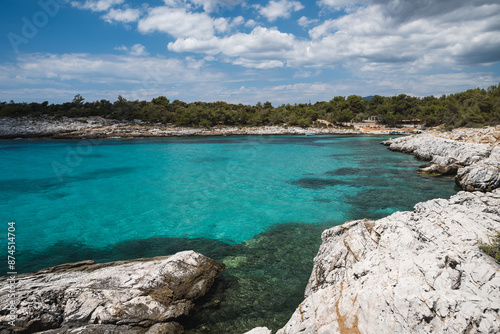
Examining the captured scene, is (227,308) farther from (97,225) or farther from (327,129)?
(327,129)

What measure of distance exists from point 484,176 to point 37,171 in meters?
40.0

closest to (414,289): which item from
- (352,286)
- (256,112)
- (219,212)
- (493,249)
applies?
(352,286)

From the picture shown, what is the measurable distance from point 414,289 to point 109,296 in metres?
6.68

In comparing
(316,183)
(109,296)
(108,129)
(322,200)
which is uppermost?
(108,129)

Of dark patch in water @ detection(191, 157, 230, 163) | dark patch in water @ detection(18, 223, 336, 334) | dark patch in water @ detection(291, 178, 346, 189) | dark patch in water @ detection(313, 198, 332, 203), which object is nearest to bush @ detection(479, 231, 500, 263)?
dark patch in water @ detection(18, 223, 336, 334)

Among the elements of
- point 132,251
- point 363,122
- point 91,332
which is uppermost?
point 363,122

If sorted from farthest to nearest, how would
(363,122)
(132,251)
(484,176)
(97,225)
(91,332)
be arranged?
(363,122)
(484,176)
(97,225)
(132,251)
(91,332)

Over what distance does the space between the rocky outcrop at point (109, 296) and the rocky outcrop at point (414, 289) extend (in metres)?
3.38

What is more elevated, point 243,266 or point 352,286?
point 352,286

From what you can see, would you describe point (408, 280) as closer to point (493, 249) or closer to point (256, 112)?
point (493, 249)

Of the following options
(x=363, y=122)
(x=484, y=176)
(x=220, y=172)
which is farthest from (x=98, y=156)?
(x=363, y=122)

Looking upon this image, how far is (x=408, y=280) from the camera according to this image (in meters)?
4.58

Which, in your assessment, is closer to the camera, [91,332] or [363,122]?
[91,332]

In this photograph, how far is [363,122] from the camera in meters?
92.6
